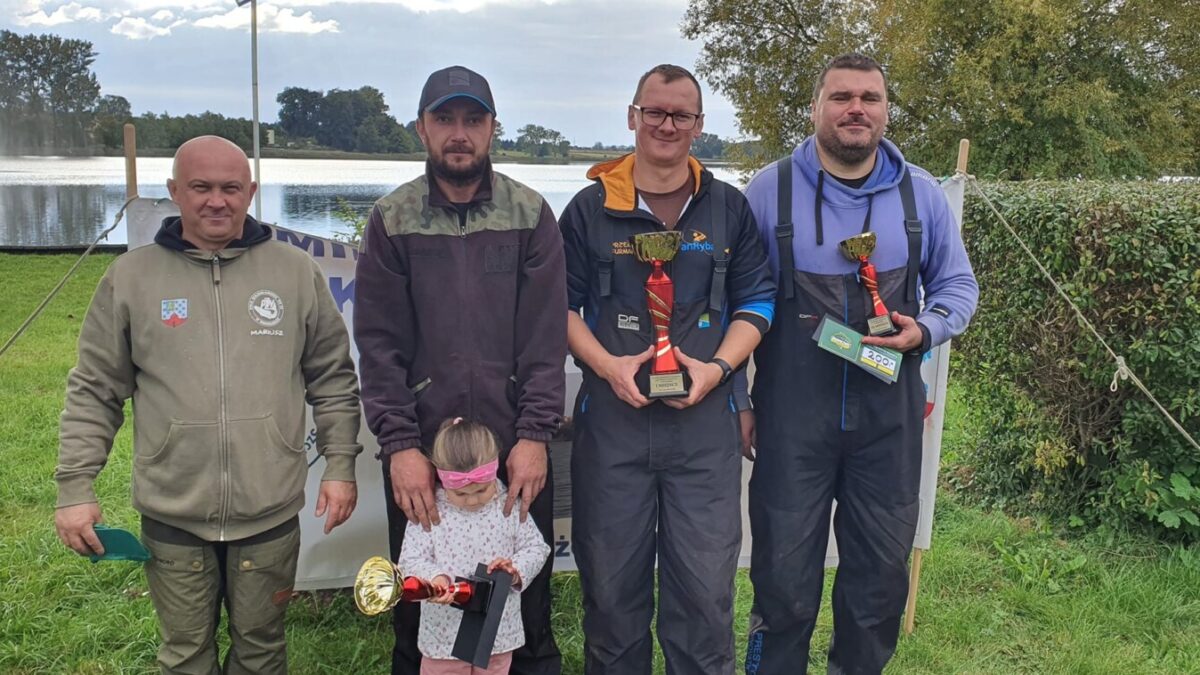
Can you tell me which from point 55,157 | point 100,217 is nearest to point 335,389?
point 100,217

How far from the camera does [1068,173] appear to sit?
2152 centimetres

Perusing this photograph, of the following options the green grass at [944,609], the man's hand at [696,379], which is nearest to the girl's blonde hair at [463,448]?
the man's hand at [696,379]

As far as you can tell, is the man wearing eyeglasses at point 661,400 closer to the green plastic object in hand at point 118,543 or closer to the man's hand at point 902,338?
the man's hand at point 902,338

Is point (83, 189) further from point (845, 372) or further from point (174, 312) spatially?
point (845, 372)

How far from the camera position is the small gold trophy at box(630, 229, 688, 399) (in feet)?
8.49

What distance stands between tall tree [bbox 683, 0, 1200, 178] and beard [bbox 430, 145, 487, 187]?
67.2 ft

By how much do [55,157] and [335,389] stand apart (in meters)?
22.6

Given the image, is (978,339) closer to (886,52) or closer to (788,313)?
(788,313)

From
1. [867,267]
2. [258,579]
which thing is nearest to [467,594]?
[258,579]

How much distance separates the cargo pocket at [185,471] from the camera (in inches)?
95.8

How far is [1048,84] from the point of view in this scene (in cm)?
2172

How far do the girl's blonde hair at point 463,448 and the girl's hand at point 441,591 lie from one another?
30cm

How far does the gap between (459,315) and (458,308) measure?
0.07 ft

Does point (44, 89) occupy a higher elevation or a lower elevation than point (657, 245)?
higher
